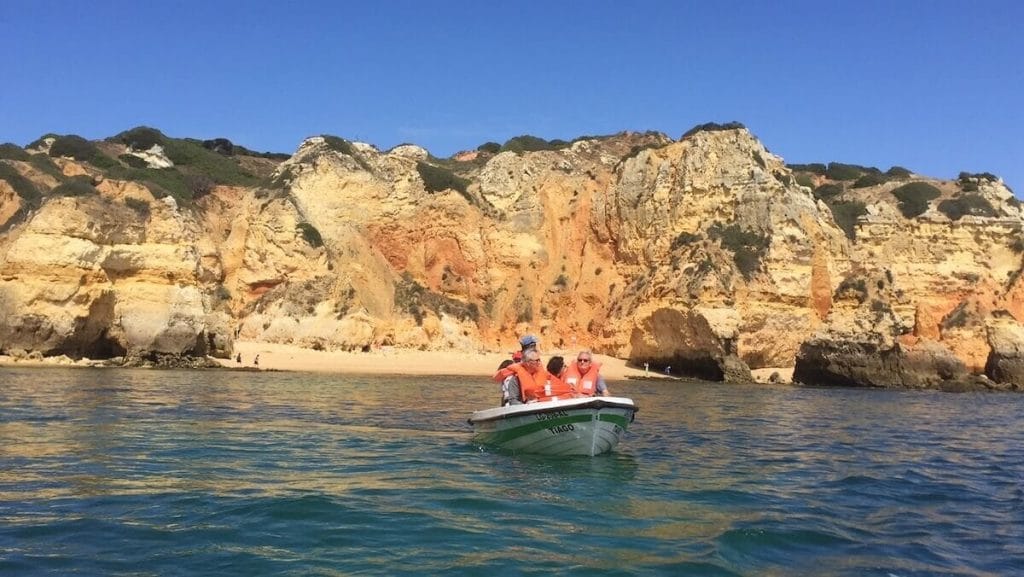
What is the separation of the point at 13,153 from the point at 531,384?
4757cm

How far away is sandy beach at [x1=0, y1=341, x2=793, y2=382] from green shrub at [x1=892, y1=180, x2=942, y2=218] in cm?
1539

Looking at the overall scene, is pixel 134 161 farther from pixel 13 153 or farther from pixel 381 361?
pixel 381 361

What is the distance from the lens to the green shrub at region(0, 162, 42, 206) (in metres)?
41.5

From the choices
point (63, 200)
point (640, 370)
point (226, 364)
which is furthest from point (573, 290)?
point (63, 200)

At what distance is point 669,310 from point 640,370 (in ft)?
11.9

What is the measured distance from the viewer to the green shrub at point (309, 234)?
41500mm

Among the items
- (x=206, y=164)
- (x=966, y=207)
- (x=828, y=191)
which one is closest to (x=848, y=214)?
(x=966, y=207)

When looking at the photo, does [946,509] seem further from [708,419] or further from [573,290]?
[573,290]

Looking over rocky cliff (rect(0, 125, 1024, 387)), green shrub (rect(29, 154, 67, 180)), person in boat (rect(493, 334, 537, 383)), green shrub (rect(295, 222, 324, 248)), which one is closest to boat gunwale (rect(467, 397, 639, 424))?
person in boat (rect(493, 334, 537, 383))

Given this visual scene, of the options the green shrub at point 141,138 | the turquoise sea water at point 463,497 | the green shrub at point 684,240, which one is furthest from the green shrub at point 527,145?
the turquoise sea water at point 463,497

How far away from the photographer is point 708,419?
62.8ft

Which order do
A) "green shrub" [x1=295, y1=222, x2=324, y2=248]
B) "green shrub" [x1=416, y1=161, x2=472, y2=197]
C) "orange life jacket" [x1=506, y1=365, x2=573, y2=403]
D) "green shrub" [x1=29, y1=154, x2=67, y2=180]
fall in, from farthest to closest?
1. "green shrub" [x1=416, y1=161, x2=472, y2=197]
2. "green shrub" [x1=29, y1=154, x2=67, y2=180]
3. "green shrub" [x1=295, y1=222, x2=324, y2=248]
4. "orange life jacket" [x1=506, y1=365, x2=573, y2=403]

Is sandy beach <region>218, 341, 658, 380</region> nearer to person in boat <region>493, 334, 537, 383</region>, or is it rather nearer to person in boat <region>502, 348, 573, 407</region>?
person in boat <region>493, 334, 537, 383</region>

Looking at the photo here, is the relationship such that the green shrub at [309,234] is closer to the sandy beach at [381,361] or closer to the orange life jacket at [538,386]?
the sandy beach at [381,361]
